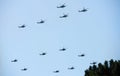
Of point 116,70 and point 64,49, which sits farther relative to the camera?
point 64,49

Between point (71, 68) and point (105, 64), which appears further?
point (71, 68)

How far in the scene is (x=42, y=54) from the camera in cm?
1784

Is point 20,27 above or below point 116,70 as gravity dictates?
above

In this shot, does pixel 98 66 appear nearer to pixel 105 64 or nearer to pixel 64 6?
pixel 105 64

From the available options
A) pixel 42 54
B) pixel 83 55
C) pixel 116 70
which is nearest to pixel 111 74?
pixel 116 70

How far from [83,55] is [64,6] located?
2.07 m

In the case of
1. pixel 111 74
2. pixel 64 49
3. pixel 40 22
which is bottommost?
pixel 111 74

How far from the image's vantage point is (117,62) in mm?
15906

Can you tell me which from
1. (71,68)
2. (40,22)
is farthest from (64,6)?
(71,68)

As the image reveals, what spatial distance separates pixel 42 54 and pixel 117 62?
132 inches

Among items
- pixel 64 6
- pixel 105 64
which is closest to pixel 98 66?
pixel 105 64

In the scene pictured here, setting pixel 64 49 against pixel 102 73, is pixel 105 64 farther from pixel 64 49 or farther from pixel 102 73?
pixel 64 49

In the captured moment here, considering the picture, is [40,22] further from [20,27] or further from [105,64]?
[105,64]

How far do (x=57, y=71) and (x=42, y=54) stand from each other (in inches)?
35.5
